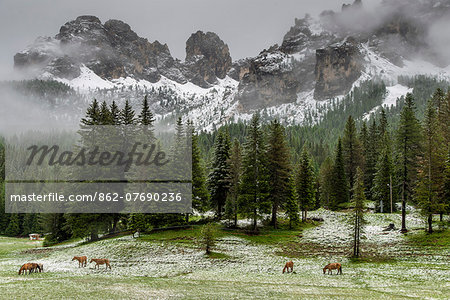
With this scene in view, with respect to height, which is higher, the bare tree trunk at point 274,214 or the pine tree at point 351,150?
the pine tree at point 351,150

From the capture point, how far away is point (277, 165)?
165ft

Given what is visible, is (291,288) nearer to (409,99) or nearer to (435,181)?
(435,181)

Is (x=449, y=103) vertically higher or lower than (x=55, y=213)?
higher

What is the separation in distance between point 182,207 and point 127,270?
19.4 m

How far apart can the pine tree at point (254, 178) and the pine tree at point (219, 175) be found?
600 centimetres

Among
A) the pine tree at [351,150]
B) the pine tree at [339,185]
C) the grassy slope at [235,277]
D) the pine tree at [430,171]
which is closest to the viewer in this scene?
the grassy slope at [235,277]

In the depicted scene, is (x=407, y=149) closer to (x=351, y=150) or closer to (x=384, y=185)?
(x=384, y=185)

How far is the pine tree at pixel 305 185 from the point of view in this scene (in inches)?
2251

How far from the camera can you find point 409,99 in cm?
4838

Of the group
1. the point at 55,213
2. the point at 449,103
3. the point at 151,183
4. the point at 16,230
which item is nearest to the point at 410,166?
the point at 449,103

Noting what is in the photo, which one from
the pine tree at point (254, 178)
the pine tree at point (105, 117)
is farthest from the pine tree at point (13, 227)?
the pine tree at point (254, 178)

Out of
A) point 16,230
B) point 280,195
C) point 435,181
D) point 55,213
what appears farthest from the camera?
point 16,230

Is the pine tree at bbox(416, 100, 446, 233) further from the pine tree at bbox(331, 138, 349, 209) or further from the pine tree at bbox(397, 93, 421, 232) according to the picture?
the pine tree at bbox(331, 138, 349, 209)

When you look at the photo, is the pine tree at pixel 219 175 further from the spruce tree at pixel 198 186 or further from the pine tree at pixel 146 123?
the pine tree at pixel 146 123
